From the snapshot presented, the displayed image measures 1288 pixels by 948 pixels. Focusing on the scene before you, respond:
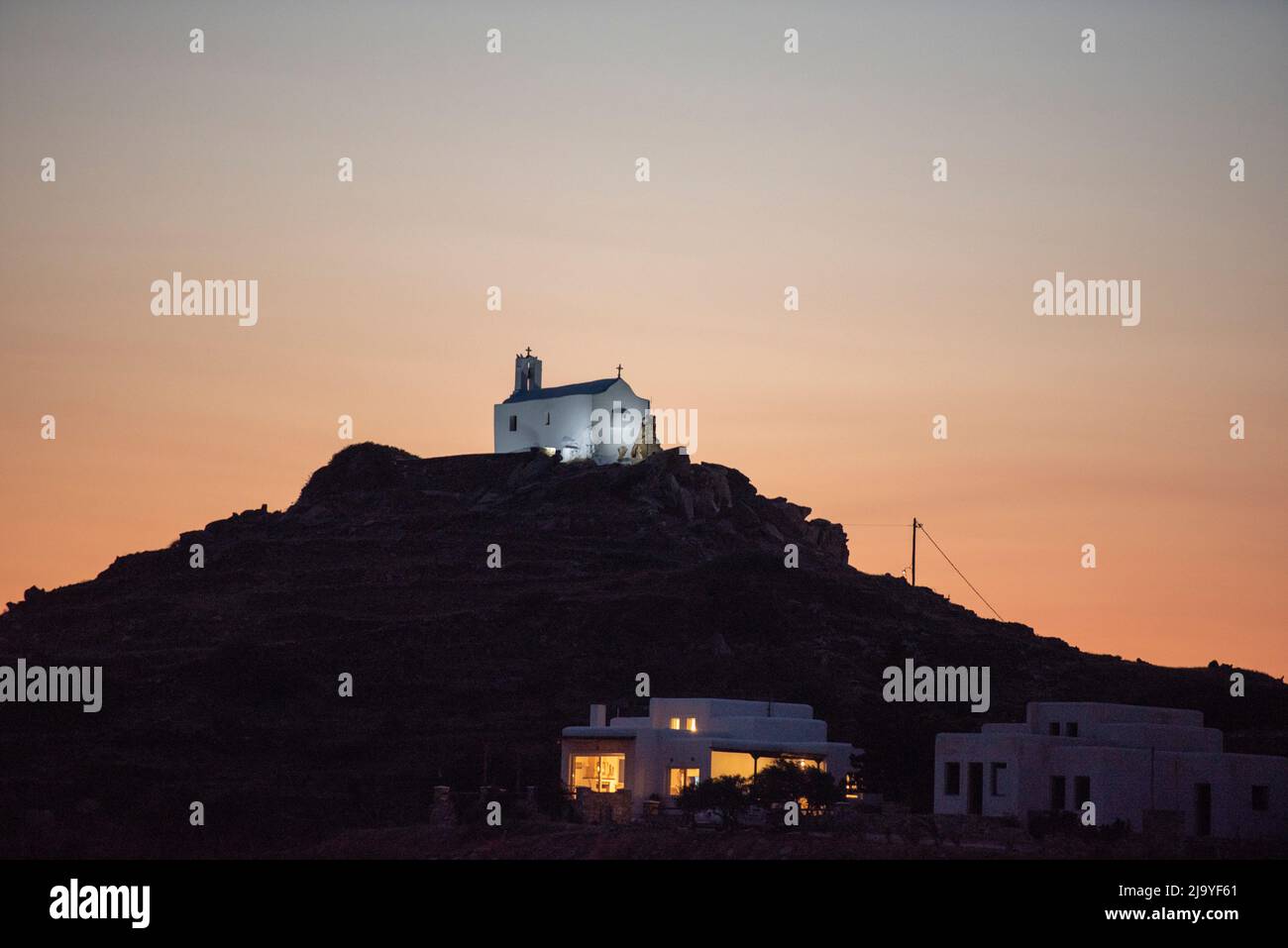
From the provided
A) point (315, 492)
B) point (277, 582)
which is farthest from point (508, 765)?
point (315, 492)

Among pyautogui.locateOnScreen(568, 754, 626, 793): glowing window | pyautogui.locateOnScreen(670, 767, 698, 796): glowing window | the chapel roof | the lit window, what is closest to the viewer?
the lit window

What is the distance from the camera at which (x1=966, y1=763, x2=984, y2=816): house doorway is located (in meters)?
53.5

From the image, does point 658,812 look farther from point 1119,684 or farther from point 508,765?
point 1119,684

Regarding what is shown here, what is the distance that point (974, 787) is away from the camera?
2112 inches

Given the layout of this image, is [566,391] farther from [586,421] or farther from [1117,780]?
[1117,780]

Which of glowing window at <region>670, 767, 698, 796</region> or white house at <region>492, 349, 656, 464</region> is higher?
white house at <region>492, 349, 656, 464</region>

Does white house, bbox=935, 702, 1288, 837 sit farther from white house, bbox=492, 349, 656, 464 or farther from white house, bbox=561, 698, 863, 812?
white house, bbox=492, 349, 656, 464

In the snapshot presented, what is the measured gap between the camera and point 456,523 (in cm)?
10931

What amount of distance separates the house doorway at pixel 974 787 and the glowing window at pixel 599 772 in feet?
39.9

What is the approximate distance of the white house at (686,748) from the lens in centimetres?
5984

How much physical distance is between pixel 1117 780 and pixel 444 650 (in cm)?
4590

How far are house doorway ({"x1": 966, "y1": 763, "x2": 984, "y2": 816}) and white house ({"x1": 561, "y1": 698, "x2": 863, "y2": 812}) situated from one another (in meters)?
6.25

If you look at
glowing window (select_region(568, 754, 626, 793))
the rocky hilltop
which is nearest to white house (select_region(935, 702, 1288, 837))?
the rocky hilltop

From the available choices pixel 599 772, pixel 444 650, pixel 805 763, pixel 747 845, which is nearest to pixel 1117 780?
pixel 747 845
